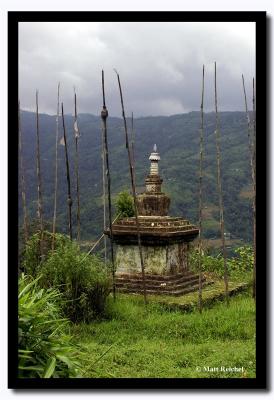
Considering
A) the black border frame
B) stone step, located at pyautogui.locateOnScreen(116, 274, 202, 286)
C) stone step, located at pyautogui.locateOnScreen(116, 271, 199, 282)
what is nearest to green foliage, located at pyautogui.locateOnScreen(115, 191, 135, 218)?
stone step, located at pyautogui.locateOnScreen(116, 271, 199, 282)

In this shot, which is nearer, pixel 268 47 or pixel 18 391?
pixel 18 391

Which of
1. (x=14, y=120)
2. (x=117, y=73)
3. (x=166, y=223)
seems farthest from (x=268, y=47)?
(x=166, y=223)

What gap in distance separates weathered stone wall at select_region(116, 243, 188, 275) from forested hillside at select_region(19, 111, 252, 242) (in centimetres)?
991

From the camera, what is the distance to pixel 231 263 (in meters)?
12.4

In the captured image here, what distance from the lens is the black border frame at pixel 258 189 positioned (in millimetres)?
5285

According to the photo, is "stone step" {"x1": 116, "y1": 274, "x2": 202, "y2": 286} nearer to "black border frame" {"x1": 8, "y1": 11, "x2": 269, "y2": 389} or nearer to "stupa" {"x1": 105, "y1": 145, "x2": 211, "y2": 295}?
"stupa" {"x1": 105, "y1": 145, "x2": 211, "y2": 295}

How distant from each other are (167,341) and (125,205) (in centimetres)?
427

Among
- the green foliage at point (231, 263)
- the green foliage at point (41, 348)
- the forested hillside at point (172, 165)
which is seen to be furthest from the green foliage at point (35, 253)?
the forested hillside at point (172, 165)

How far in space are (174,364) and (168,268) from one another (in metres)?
4.30

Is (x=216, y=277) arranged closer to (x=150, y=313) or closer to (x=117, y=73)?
(x=150, y=313)

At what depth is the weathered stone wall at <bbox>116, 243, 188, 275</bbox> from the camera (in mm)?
10070

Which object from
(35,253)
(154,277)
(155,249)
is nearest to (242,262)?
(155,249)

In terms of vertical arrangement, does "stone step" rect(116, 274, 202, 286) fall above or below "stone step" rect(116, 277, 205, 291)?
above

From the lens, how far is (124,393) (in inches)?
208
